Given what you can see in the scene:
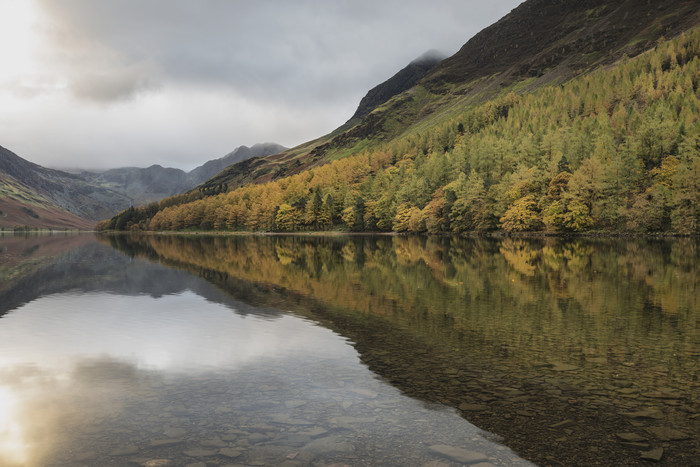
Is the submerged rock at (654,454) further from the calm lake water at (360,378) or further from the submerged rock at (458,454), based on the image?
the submerged rock at (458,454)

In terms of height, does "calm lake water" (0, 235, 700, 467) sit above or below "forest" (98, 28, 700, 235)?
below

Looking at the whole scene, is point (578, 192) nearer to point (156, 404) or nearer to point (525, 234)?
point (525, 234)

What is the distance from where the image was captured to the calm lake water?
838cm

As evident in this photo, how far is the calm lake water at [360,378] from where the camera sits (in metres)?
8.38

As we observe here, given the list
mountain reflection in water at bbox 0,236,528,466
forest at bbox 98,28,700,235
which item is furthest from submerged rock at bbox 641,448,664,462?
forest at bbox 98,28,700,235

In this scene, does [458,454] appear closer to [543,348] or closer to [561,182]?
[543,348]


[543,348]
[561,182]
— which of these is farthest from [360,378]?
[561,182]

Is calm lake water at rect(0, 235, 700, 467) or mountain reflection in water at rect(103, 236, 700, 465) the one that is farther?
mountain reflection in water at rect(103, 236, 700, 465)

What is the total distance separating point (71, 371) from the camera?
543 inches

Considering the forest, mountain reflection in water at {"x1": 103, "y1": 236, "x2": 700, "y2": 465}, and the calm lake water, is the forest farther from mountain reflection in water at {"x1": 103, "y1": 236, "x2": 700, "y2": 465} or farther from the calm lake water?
the calm lake water


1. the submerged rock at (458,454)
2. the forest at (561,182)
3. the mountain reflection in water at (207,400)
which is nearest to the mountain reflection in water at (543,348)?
the submerged rock at (458,454)

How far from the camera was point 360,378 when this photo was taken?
12539mm

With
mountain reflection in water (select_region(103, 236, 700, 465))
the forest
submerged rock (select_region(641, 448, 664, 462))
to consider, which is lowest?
mountain reflection in water (select_region(103, 236, 700, 465))

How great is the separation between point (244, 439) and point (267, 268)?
36053 millimetres
